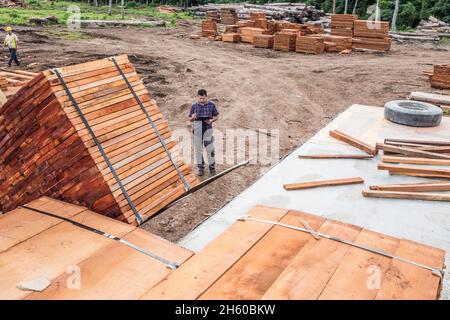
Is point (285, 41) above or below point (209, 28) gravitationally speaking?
below

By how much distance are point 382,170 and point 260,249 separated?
443 centimetres

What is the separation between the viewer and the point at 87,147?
17.3 ft

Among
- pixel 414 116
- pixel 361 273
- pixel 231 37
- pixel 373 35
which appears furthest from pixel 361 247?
pixel 231 37

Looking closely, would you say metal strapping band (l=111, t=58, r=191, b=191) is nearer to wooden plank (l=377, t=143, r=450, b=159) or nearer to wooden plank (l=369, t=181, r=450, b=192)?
wooden plank (l=369, t=181, r=450, b=192)

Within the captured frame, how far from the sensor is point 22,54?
76.1 feet

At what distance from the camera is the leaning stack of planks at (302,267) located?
3.34 meters

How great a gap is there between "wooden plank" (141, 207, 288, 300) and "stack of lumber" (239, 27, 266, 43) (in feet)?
87.6

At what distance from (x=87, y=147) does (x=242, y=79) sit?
15416 mm

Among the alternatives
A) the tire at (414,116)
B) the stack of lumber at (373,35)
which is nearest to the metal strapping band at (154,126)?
the tire at (414,116)

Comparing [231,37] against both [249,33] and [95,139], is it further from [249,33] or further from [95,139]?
[95,139]

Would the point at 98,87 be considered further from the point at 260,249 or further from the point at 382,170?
the point at 382,170

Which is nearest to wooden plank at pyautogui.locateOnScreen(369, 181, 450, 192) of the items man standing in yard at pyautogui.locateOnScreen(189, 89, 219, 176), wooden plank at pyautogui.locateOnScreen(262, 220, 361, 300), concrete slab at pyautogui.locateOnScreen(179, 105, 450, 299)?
concrete slab at pyautogui.locateOnScreen(179, 105, 450, 299)

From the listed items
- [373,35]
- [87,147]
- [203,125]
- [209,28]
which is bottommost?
[203,125]
